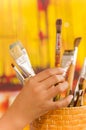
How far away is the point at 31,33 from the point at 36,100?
0.31 metres

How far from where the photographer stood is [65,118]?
0.31 meters

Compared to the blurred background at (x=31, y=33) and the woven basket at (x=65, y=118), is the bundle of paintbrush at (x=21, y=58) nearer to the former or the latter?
the woven basket at (x=65, y=118)

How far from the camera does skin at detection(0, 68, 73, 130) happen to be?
11.2 inches

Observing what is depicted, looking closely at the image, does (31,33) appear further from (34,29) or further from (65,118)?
(65,118)

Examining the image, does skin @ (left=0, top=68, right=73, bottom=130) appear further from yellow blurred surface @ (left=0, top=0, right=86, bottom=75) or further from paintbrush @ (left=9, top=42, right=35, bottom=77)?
yellow blurred surface @ (left=0, top=0, right=86, bottom=75)

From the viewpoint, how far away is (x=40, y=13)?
0.57 m

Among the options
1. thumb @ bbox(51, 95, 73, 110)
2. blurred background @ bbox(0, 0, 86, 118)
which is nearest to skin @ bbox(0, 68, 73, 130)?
thumb @ bbox(51, 95, 73, 110)

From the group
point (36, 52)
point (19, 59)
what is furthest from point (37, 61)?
point (19, 59)

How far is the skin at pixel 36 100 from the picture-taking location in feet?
0.93

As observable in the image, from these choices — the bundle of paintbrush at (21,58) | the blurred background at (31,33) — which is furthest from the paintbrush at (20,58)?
the blurred background at (31,33)

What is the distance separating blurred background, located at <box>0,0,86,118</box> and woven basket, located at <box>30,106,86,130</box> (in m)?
0.25

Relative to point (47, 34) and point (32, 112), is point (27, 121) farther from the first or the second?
point (47, 34)

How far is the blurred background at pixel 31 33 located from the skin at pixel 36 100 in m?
0.27

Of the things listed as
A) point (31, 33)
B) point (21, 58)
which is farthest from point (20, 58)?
point (31, 33)
